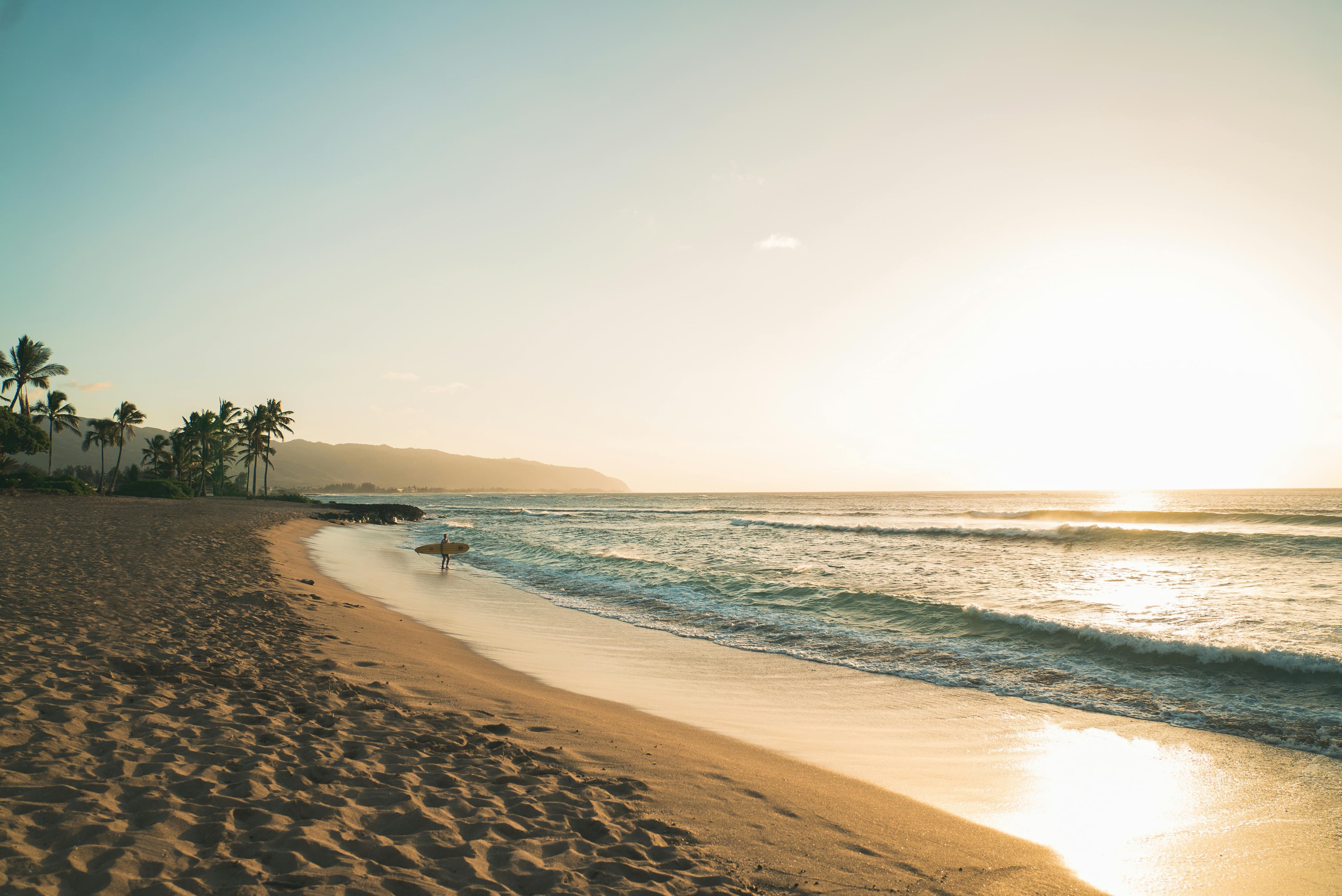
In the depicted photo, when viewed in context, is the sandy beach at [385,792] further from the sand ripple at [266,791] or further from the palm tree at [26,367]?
the palm tree at [26,367]

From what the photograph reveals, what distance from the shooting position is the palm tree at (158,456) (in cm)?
7238

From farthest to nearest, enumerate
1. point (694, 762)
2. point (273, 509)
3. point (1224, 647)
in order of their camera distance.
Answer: point (273, 509)
point (1224, 647)
point (694, 762)

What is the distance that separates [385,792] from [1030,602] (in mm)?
17277

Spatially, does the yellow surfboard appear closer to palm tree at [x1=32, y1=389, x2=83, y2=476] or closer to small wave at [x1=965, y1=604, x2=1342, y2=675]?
small wave at [x1=965, y1=604, x2=1342, y2=675]

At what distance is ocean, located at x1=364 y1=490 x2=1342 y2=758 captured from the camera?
1009cm

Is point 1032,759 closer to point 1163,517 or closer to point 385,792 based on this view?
point 385,792

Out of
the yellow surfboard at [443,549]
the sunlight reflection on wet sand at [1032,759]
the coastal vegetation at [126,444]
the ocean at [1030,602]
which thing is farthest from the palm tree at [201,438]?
the sunlight reflection on wet sand at [1032,759]

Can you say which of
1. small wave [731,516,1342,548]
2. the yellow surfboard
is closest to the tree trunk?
the yellow surfboard

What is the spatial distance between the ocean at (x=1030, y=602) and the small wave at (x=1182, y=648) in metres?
0.04

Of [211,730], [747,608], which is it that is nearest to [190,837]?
[211,730]

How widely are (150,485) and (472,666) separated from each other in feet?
218

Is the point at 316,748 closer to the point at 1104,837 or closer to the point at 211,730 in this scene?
the point at 211,730

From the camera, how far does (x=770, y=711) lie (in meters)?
8.82

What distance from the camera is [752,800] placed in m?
5.59
